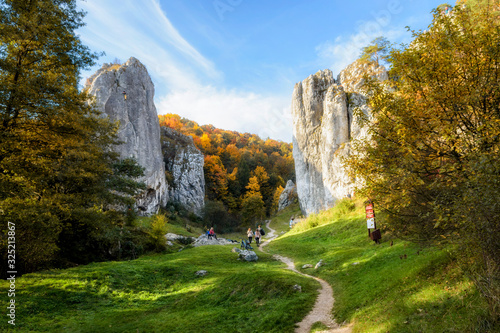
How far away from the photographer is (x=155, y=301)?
35.3 ft

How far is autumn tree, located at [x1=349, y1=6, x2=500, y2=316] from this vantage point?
13.5 feet

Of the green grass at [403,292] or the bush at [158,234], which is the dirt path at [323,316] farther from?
the bush at [158,234]

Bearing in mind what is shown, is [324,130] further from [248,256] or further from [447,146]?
[447,146]

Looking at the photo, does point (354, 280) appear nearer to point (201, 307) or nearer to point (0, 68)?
point (201, 307)

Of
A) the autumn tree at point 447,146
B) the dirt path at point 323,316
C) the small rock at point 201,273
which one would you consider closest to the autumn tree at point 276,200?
the small rock at point 201,273

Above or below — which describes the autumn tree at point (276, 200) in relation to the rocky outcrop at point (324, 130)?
below

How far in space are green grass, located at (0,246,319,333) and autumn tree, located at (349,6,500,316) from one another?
4260 mm

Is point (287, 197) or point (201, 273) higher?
point (287, 197)

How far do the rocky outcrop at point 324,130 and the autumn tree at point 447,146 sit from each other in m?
27.6

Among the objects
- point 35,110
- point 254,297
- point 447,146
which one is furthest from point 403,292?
point 35,110

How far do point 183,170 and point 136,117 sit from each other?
1573cm

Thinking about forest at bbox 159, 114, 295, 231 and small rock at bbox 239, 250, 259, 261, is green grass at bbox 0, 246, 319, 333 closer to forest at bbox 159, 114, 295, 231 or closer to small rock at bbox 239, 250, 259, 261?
small rock at bbox 239, 250, 259, 261

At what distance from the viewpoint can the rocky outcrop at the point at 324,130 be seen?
118 feet

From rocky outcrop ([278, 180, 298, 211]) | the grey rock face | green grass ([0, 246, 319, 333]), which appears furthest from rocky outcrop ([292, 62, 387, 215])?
green grass ([0, 246, 319, 333])
